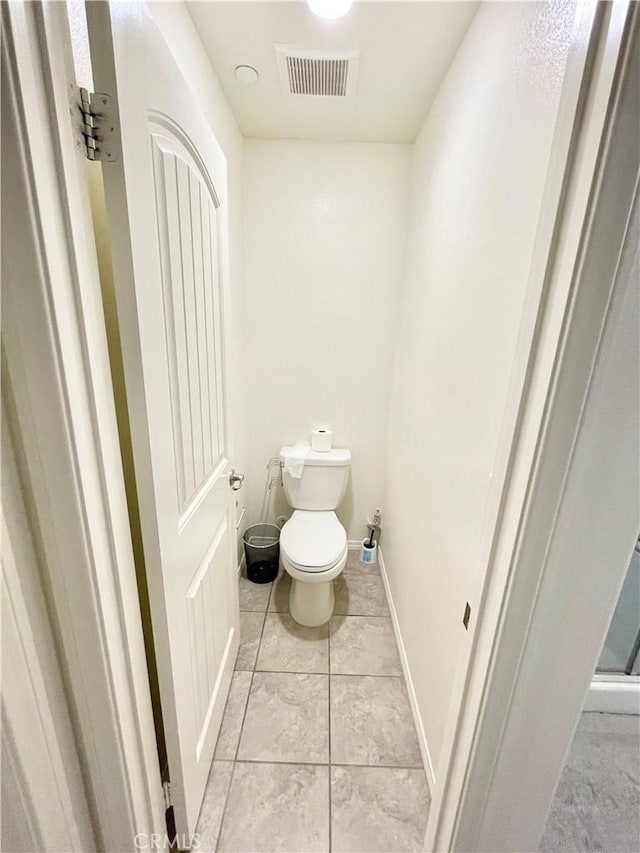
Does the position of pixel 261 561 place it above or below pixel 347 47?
below

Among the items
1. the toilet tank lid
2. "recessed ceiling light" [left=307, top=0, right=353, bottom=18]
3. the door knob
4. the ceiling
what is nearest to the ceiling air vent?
the ceiling

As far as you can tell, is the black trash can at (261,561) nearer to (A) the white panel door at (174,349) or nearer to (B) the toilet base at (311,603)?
(B) the toilet base at (311,603)

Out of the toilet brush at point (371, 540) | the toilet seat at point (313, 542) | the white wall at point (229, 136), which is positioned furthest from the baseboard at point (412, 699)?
the white wall at point (229, 136)

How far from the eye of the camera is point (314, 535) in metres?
1.81

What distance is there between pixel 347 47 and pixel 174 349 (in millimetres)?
1241

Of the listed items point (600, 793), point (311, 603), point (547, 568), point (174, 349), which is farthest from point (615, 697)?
point (174, 349)

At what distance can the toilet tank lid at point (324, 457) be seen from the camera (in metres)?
2.02

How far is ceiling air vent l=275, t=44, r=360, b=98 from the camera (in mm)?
1227

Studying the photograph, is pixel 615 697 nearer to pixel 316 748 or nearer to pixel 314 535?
pixel 316 748

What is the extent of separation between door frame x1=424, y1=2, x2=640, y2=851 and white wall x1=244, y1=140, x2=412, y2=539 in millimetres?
1534

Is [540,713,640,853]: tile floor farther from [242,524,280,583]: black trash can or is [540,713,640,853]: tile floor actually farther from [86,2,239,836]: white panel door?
[242,524,280,583]: black trash can

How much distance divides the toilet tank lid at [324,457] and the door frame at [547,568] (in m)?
1.32

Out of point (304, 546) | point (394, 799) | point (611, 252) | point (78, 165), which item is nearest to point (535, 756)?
point (394, 799)

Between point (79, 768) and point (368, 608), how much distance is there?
145cm
